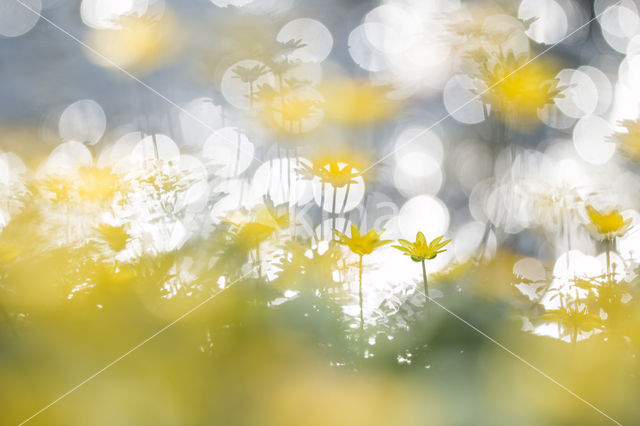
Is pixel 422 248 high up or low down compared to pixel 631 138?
down

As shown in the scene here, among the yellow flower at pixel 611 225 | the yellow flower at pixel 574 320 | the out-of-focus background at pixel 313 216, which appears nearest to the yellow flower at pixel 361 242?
the out-of-focus background at pixel 313 216

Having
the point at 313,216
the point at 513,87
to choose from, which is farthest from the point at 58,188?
the point at 513,87

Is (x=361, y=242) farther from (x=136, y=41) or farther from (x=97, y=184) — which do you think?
(x=136, y=41)

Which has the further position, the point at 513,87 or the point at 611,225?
the point at 513,87

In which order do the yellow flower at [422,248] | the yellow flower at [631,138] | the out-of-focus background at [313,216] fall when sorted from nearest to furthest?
the out-of-focus background at [313,216] < the yellow flower at [422,248] < the yellow flower at [631,138]

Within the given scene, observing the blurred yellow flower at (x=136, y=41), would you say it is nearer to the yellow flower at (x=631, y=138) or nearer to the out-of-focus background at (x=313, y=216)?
the out-of-focus background at (x=313, y=216)

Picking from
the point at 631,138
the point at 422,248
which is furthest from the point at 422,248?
the point at 631,138

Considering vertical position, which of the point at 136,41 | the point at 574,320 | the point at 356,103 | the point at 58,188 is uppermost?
the point at 136,41

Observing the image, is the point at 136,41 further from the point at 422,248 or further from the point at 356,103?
the point at 422,248

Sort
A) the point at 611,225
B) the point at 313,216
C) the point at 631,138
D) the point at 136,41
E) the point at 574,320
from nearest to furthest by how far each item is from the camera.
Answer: the point at 574,320 → the point at 611,225 → the point at 313,216 → the point at 631,138 → the point at 136,41

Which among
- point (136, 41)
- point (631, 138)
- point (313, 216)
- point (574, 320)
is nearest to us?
point (574, 320)

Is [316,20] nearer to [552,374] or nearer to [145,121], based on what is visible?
[145,121]
